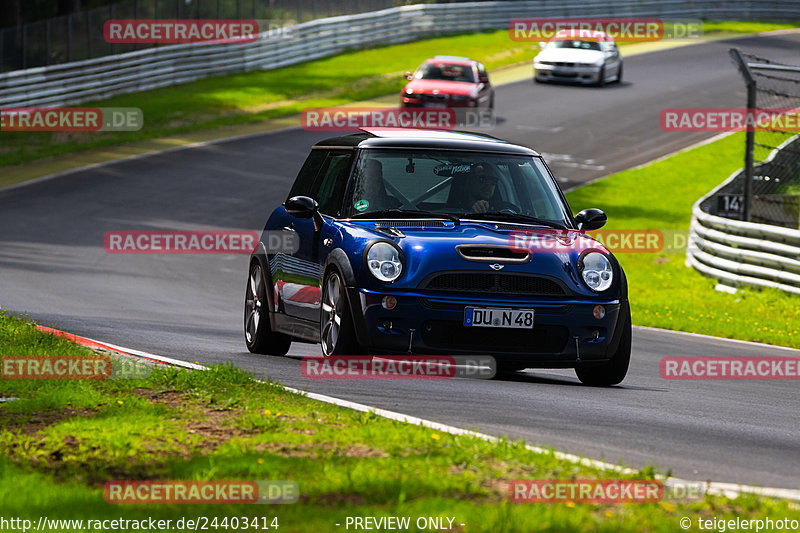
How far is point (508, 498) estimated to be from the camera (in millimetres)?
5117

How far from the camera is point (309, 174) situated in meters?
10.7

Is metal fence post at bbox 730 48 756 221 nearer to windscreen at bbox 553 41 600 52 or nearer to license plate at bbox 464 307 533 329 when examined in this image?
license plate at bbox 464 307 533 329

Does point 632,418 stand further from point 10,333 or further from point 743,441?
point 10,333

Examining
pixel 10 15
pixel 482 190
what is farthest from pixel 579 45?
pixel 482 190

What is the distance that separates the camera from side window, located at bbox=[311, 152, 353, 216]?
972 centimetres

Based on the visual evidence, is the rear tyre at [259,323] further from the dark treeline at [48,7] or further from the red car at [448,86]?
the dark treeline at [48,7]

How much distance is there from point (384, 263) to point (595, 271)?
148cm

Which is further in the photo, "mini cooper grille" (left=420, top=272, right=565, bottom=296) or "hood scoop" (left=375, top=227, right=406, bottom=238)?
"hood scoop" (left=375, top=227, right=406, bottom=238)

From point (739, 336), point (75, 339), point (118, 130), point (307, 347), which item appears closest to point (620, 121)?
point (118, 130)

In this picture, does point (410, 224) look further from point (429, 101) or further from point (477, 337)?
point (429, 101)

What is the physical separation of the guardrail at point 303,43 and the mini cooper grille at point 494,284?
26532mm

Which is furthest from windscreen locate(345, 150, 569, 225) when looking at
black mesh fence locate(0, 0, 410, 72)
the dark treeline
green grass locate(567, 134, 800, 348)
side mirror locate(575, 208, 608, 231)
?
the dark treeline

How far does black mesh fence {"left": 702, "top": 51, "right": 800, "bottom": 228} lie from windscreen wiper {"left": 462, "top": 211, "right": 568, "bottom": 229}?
37.2 feet

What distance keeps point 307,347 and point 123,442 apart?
647 centimetres
